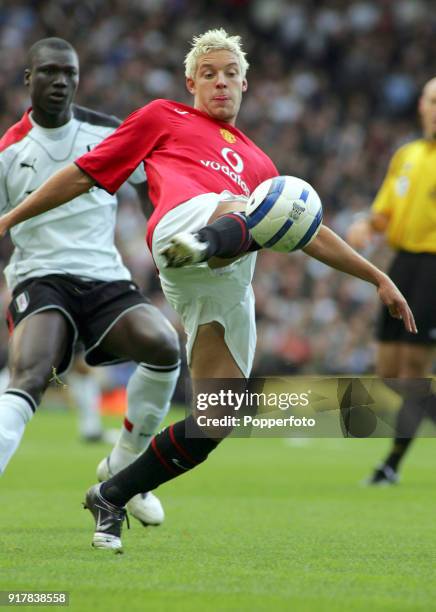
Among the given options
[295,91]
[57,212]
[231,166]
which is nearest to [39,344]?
[57,212]

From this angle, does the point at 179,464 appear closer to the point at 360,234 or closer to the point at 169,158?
the point at 169,158

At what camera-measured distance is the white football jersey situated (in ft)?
20.1

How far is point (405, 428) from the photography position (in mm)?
8406

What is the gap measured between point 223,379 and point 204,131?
1081 mm

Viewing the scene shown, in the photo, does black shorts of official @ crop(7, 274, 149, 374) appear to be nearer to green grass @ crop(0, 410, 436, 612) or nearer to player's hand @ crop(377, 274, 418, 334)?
green grass @ crop(0, 410, 436, 612)

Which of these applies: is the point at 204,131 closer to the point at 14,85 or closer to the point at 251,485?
the point at 251,485

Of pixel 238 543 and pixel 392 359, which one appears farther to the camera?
pixel 392 359

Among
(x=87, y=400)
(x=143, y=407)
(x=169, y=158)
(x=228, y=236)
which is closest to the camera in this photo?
(x=228, y=236)

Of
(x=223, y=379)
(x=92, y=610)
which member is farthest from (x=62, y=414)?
(x=92, y=610)

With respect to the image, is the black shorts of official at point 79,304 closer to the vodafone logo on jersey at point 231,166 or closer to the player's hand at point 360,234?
the vodafone logo on jersey at point 231,166

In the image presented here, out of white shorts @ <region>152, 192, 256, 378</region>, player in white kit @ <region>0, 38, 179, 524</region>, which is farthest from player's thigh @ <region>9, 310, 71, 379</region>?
white shorts @ <region>152, 192, 256, 378</region>

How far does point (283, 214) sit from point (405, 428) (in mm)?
4193
